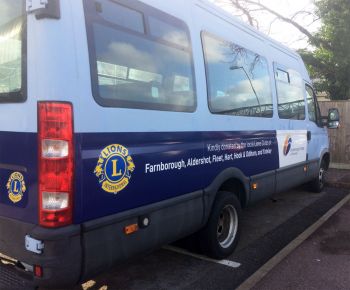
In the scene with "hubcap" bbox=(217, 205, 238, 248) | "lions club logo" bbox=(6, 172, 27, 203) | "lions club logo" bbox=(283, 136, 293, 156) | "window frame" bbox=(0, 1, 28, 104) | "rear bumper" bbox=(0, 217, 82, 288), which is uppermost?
"window frame" bbox=(0, 1, 28, 104)

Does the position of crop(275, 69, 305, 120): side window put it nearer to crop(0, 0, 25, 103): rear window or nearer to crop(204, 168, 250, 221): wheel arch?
crop(204, 168, 250, 221): wheel arch

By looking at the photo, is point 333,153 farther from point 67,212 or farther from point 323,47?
point 67,212

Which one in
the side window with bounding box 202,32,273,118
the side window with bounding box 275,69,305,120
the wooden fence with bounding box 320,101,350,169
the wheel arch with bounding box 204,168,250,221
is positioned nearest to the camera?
the wheel arch with bounding box 204,168,250,221

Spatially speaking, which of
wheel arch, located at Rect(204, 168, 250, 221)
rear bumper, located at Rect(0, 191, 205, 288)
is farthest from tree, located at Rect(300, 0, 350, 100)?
rear bumper, located at Rect(0, 191, 205, 288)

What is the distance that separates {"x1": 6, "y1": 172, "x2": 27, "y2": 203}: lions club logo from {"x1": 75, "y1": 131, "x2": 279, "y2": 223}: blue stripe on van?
1.33 feet

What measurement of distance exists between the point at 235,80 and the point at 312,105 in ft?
10.5

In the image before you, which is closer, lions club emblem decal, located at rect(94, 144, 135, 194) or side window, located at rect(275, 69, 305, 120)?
lions club emblem decal, located at rect(94, 144, 135, 194)

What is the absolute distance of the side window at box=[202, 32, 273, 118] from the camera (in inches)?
156

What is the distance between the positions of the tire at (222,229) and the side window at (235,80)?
0.95 metres

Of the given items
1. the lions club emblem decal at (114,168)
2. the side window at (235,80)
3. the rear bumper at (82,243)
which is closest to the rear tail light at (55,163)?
the rear bumper at (82,243)

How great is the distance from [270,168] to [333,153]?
6829 mm

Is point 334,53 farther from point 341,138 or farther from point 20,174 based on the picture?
point 20,174

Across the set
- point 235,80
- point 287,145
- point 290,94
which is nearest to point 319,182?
point 287,145

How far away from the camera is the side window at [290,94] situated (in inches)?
219
